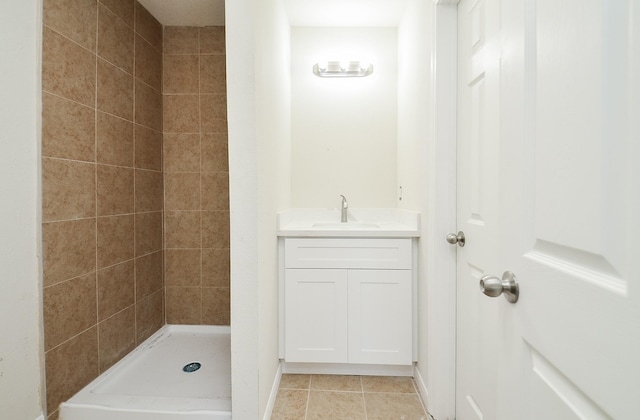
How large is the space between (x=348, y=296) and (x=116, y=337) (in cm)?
146

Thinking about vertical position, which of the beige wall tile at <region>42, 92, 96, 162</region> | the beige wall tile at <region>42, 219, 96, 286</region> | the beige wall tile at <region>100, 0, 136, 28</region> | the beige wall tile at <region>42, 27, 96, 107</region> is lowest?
the beige wall tile at <region>42, 219, 96, 286</region>

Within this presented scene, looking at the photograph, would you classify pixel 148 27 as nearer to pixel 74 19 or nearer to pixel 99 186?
pixel 74 19

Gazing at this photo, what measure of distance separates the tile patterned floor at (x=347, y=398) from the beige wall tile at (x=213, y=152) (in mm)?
1594

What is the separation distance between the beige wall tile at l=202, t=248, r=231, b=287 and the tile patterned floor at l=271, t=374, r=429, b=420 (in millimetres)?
942

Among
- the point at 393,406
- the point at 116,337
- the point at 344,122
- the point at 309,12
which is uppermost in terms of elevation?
Answer: the point at 309,12

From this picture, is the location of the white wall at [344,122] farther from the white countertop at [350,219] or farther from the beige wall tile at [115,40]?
the beige wall tile at [115,40]

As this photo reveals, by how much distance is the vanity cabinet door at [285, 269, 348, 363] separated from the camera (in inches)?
71.7

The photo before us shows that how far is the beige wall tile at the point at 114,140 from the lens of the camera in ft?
5.93

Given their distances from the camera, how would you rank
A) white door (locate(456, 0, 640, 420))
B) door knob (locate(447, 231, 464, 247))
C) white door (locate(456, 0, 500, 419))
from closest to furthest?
white door (locate(456, 0, 640, 420))
white door (locate(456, 0, 500, 419))
door knob (locate(447, 231, 464, 247))

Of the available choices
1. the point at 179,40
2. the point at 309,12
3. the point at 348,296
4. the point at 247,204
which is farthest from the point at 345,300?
the point at 179,40

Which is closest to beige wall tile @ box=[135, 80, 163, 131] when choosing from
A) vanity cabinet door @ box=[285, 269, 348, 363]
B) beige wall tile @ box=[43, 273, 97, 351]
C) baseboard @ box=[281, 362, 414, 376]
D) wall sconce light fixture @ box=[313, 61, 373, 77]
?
beige wall tile @ box=[43, 273, 97, 351]

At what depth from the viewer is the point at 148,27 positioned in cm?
226

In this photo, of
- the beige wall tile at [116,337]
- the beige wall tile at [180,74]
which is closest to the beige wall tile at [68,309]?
the beige wall tile at [116,337]

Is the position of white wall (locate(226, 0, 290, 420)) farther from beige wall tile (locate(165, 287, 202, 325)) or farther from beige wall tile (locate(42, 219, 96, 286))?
beige wall tile (locate(165, 287, 202, 325))
